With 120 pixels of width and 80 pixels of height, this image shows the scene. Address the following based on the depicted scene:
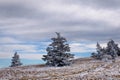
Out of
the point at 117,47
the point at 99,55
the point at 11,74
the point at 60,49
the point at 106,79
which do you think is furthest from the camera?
the point at 117,47

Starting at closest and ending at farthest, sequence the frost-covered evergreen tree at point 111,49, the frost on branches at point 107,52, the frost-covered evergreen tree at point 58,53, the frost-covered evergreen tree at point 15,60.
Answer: the frost-covered evergreen tree at point 58,53
the frost on branches at point 107,52
the frost-covered evergreen tree at point 111,49
the frost-covered evergreen tree at point 15,60

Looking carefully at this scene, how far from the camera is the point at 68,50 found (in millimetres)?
80062

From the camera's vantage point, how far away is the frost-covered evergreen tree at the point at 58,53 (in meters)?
78.8

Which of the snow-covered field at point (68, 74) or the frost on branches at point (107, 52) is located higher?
the frost on branches at point (107, 52)

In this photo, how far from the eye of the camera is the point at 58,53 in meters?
79.4

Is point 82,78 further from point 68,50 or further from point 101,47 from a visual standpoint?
point 101,47

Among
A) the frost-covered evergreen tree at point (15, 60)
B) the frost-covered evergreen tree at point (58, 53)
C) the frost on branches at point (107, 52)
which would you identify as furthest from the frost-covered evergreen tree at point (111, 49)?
the frost-covered evergreen tree at point (15, 60)

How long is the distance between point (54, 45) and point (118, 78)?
36.7 m

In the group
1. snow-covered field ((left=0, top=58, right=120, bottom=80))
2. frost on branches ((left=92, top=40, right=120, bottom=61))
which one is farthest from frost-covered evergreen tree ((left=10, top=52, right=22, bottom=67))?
snow-covered field ((left=0, top=58, right=120, bottom=80))

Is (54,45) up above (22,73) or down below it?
above

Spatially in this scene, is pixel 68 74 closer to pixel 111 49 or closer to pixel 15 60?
pixel 111 49

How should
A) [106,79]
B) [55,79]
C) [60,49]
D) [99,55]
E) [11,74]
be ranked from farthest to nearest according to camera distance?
[99,55] < [60,49] < [11,74] < [55,79] < [106,79]

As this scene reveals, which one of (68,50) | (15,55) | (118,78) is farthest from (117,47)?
(118,78)

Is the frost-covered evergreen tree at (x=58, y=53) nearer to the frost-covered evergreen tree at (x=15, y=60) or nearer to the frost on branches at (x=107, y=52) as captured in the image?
the frost on branches at (x=107, y=52)
